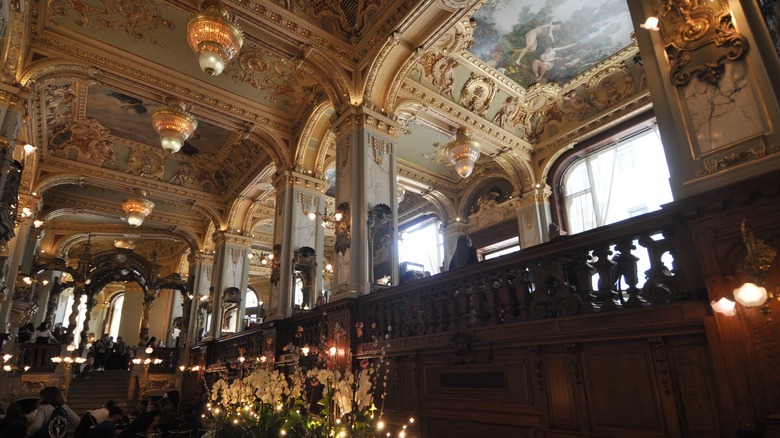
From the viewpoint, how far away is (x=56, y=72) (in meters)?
8.11

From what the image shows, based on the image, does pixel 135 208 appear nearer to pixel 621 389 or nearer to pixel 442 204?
pixel 442 204

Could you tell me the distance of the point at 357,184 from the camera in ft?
25.3

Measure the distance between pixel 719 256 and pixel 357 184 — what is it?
5513 mm

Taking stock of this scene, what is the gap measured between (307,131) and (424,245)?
6954 millimetres

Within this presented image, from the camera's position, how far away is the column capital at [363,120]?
804 cm

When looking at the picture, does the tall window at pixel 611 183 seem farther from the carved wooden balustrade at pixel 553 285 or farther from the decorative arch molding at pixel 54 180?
the decorative arch molding at pixel 54 180

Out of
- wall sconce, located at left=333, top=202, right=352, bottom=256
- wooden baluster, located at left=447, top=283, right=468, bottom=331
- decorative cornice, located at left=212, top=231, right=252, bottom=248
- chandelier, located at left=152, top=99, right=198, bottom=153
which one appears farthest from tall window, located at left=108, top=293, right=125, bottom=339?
wooden baluster, located at left=447, top=283, right=468, bottom=331

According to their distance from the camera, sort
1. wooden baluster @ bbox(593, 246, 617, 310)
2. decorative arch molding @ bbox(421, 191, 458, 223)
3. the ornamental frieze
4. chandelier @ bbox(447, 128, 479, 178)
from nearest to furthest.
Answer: wooden baluster @ bbox(593, 246, 617, 310) → the ornamental frieze → chandelier @ bbox(447, 128, 479, 178) → decorative arch molding @ bbox(421, 191, 458, 223)

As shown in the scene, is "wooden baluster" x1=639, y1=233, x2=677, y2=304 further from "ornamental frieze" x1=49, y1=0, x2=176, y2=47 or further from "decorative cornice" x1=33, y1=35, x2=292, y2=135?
"decorative cornice" x1=33, y1=35, x2=292, y2=135

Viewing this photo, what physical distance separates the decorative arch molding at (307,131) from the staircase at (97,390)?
935cm

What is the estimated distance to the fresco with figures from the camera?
8.37 metres

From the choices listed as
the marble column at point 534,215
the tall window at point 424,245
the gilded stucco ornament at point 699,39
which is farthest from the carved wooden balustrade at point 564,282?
the tall window at point 424,245

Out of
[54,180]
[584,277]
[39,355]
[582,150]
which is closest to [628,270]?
[584,277]

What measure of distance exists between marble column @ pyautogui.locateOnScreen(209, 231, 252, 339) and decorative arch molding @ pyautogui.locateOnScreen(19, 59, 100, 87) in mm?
6462
